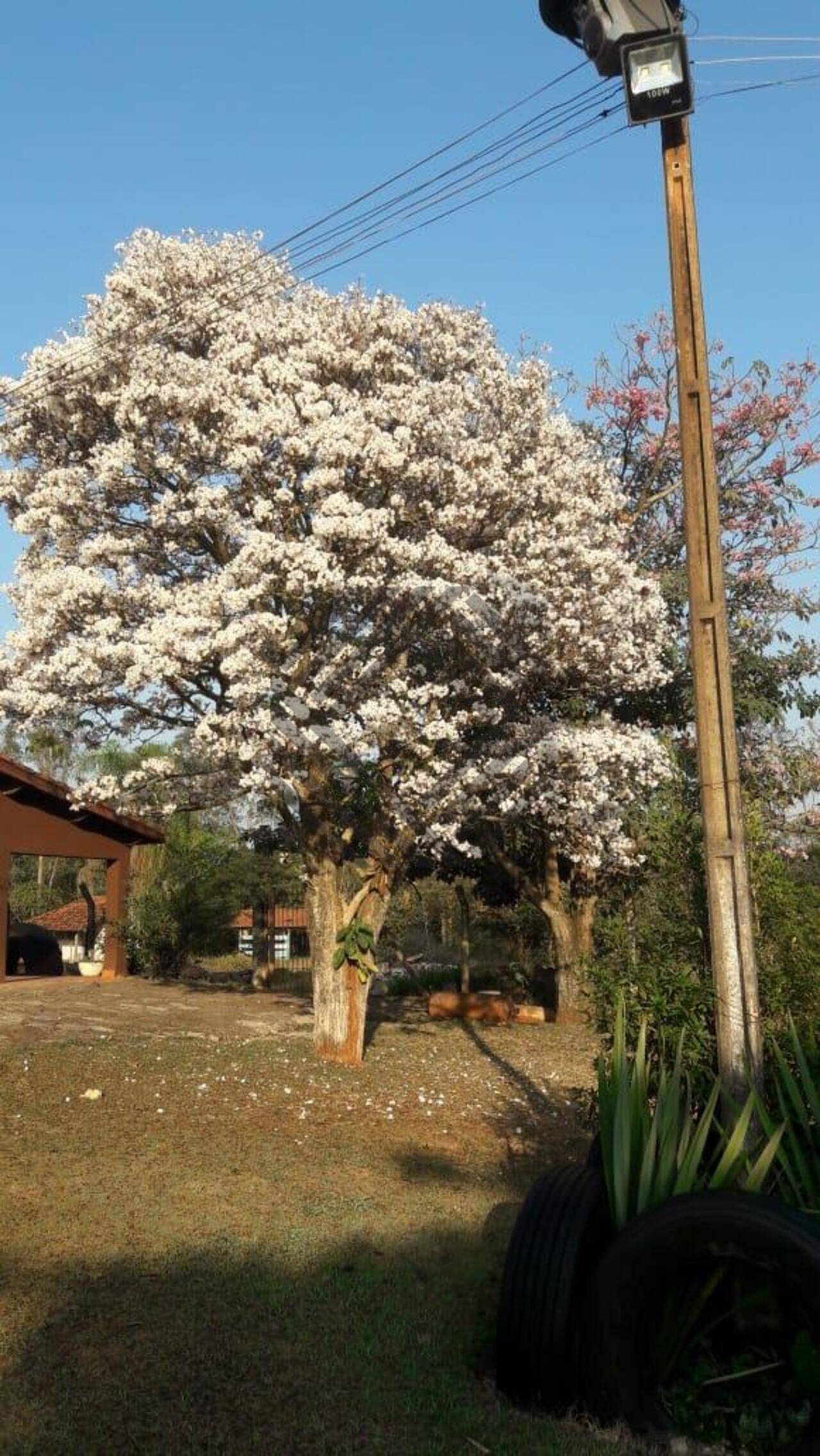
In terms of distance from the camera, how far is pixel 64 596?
14750 millimetres

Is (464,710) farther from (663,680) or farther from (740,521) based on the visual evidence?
(740,521)

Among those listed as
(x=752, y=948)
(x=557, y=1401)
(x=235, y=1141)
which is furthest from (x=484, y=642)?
(x=557, y=1401)

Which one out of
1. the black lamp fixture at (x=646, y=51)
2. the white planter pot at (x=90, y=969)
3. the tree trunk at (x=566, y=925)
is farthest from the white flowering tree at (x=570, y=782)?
the white planter pot at (x=90, y=969)

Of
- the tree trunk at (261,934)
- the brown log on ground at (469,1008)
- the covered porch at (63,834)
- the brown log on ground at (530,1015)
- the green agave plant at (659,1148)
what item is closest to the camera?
the green agave plant at (659,1148)

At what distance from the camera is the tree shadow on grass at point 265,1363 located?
497 centimetres

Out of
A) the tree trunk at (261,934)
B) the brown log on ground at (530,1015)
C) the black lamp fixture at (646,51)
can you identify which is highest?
the black lamp fixture at (646,51)

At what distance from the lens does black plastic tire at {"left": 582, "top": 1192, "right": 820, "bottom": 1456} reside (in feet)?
16.0

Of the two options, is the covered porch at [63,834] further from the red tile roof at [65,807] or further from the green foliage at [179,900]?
the green foliage at [179,900]

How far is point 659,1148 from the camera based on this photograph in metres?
6.18

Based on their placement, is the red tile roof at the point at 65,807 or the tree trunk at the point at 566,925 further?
the red tile roof at the point at 65,807

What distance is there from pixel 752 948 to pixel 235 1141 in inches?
238

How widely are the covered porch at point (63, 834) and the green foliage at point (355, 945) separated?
9.38 meters

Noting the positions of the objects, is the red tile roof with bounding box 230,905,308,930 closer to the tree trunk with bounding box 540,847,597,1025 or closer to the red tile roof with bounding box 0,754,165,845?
the red tile roof with bounding box 0,754,165,845

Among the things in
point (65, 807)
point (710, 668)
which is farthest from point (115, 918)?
point (710, 668)
